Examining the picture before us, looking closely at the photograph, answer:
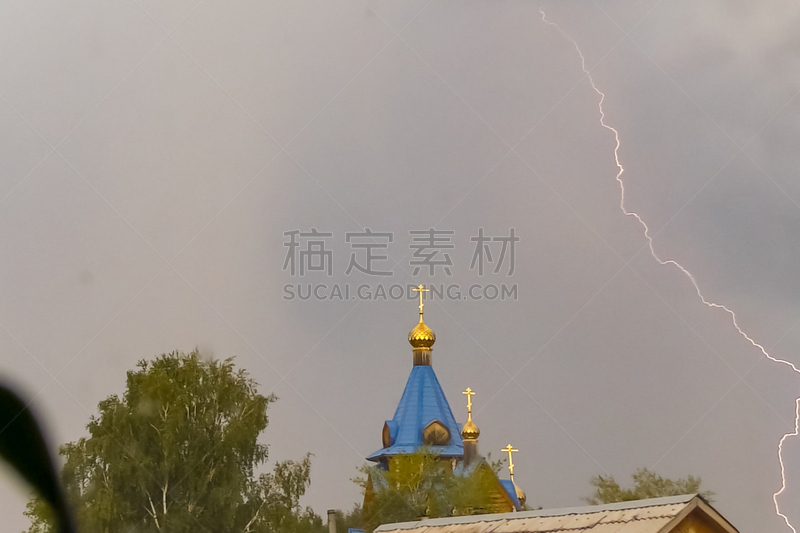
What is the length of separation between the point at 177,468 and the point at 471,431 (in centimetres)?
2149

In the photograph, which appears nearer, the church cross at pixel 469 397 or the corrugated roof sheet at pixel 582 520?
the corrugated roof sheet at pixel 582 520

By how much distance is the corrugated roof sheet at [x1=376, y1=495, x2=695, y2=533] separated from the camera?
9.38m

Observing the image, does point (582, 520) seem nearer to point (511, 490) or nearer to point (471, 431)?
point (471, 431)

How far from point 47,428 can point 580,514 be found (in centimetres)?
1769

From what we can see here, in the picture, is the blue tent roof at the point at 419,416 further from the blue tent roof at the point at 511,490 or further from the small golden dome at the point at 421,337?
the blue tent roof at the point at 511,490

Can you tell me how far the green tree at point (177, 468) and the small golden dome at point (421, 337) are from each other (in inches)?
785

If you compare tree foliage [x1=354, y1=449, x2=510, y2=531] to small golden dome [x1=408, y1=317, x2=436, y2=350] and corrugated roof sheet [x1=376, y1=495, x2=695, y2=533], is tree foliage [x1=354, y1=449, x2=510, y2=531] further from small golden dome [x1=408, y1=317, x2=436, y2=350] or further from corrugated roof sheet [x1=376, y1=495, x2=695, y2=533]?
corrugated roof sheet [x1=376, y1=495, x2=695, y2=533]

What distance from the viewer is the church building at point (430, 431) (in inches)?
1533

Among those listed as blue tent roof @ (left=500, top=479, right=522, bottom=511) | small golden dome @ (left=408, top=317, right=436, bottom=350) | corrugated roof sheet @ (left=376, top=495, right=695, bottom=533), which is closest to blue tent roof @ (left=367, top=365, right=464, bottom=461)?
small golden dome @ (left=408, top=317, right=436, bottom=350)

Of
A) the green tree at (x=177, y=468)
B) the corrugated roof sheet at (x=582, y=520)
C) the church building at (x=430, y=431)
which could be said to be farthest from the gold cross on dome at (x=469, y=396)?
the corrugated roof sheet at (x=582, y=520)

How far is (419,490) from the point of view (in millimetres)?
34125

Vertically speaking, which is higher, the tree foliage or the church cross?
the church cross

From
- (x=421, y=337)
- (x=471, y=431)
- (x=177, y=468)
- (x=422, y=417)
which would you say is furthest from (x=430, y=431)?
(x=177, y=468)

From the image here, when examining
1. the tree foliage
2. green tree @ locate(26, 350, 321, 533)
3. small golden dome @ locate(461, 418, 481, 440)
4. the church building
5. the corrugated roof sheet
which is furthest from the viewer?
small golden dome @ locate(461, 418, 481, 440)
